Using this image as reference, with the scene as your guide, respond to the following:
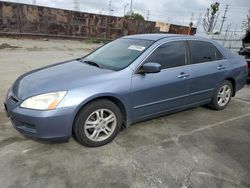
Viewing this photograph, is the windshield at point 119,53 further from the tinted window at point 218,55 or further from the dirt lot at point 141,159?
the tinted window at point 218,55

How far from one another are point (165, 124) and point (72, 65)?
1895 millimetres

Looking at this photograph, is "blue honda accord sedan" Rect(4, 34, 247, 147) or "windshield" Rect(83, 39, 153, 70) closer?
"blue honda accord sedan" Rect(4, 34, 247, 147)

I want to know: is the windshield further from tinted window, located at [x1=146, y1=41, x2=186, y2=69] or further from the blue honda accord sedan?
tinted window, located at [x1=146, y1=41, x2=186, y2=69]

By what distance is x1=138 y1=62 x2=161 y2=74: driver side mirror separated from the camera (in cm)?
349

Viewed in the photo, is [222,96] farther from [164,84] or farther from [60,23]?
[60,23]

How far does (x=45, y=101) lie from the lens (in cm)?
294

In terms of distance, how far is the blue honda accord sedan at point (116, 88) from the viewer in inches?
117

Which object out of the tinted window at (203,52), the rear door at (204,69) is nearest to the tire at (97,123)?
the rear door at (204,69)

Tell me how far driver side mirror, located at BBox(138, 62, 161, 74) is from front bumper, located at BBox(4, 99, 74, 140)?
3.99 feet

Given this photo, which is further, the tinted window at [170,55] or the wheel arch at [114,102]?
the tinted window at [170,55]

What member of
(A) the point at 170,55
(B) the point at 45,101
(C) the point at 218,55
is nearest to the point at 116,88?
(B) the point at 45,101

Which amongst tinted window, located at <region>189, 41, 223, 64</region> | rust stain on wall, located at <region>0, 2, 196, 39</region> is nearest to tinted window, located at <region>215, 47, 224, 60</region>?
tinted window, located at <region>189, 41, 223, 64</region>

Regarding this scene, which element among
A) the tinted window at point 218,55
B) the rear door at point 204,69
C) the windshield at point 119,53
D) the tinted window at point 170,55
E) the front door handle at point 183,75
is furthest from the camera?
the tinted window at point 218,55

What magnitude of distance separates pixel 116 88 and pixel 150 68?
23.5 inches
